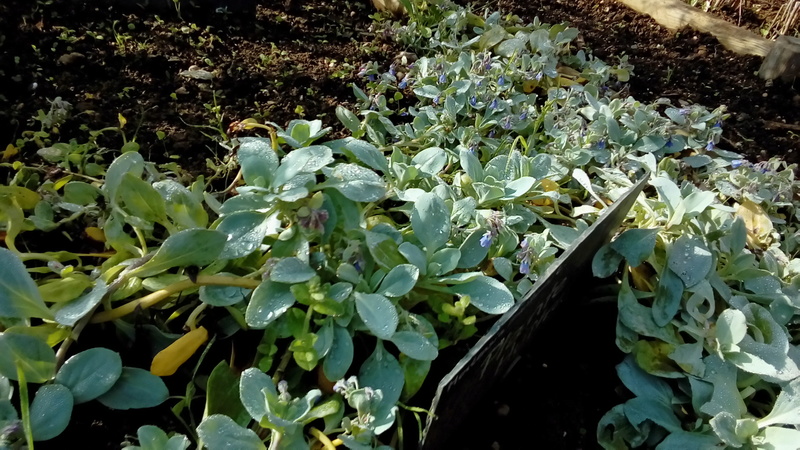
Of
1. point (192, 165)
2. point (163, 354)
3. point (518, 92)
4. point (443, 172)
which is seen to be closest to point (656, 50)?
point (518, 92)

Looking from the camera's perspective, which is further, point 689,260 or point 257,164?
point 689,260

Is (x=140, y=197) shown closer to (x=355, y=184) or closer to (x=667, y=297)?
(x=355, y=184)

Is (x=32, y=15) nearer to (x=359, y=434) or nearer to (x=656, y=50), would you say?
(x=359, y=434)

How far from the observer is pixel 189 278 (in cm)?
93

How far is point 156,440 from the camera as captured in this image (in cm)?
78

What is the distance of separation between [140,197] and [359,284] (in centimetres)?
39

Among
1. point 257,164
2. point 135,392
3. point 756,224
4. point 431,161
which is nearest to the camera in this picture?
point 135,392

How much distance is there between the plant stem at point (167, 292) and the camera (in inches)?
36.3

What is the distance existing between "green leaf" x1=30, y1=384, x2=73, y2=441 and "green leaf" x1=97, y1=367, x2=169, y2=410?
6cm

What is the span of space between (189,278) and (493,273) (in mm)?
568

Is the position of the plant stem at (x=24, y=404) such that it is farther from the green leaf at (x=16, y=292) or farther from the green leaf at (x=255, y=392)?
the green leaf at (x=255, y=392)

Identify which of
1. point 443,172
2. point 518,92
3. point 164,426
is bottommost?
point 164,426

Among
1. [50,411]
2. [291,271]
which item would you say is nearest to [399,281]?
[291,271]

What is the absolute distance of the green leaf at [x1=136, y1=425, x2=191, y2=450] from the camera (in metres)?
0.77
